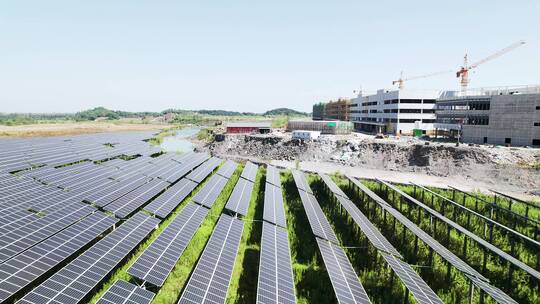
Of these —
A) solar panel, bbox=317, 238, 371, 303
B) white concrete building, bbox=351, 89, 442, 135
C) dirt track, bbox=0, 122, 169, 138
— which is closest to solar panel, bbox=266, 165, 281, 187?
solar panel, bbox=317, 238, 371, 303

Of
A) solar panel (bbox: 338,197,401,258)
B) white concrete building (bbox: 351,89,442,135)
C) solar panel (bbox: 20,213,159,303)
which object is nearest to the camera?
A: solar panel (bbox: 20,213,159,303)

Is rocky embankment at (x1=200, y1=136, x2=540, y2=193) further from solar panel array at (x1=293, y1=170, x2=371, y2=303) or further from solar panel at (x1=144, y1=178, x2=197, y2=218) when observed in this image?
solar panel at (x1=144, y1=178, x2=197, y2=218)

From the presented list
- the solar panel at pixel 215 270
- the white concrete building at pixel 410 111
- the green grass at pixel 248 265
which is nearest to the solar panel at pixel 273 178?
the green grass at pixel 248 265

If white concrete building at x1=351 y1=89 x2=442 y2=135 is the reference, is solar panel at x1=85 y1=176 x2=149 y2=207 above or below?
below

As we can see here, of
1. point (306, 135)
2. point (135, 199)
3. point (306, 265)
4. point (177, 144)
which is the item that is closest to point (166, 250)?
point (306, 265)

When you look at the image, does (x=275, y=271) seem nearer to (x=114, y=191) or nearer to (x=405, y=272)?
(x=405, y=272)

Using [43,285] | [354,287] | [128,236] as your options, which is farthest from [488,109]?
[43,285]
